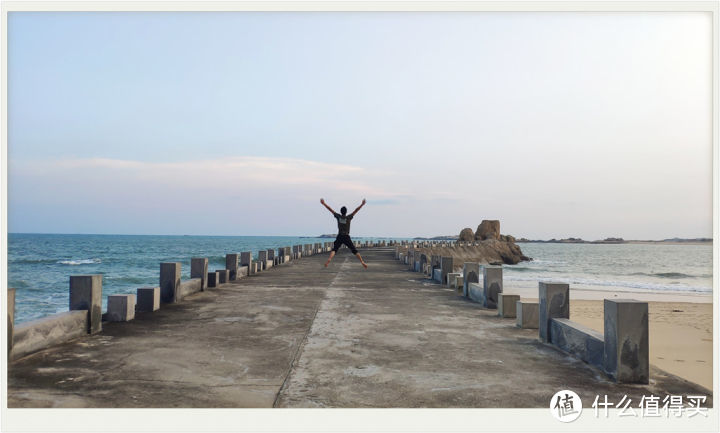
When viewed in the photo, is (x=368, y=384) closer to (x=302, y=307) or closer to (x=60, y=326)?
(x=60, y=326)

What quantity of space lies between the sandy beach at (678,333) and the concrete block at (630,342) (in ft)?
13.2

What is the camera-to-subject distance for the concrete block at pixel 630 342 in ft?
17.5

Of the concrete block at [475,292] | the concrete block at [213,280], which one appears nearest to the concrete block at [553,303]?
the concrete block at [475,292]

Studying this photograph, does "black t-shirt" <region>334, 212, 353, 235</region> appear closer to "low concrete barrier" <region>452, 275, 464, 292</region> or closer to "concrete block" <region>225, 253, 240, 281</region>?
"concrete block" <region>225, 253, 240, 281</region>

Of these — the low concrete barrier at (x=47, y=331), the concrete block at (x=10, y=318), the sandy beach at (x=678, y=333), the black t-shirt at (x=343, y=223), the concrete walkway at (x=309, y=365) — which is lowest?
the sandy beach at (x=678, y=333)

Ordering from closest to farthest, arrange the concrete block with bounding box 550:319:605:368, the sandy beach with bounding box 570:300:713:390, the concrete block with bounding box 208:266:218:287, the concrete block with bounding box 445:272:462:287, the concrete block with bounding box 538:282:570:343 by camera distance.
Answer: the concrete block with bounding box 550:319:605:368 < the concrete block with bounding box 538:282:570:343 < the sandy beach with bounding box 570:300:713:390 < the concrete block with bounding box 208:266:218:287 < the concrete block with bounding box 445:272:462:287

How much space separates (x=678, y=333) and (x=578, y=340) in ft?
49.4

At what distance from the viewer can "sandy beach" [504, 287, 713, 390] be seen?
12.7 m

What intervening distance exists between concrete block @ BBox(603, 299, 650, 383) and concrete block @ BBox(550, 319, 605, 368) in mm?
424

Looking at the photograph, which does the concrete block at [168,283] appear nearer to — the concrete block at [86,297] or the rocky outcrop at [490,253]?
the concrete block at [86,297]

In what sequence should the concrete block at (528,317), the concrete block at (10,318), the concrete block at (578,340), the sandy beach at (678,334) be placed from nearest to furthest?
1. the concrete block at (10,318)
2. the concrete block at (578,340)
3. the concrete block at (528,317)
4. the sandy beach at (678,334)

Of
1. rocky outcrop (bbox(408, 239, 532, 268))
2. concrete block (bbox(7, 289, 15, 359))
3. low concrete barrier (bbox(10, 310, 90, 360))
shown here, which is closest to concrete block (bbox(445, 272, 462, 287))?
low concrete barrier (bbox(10, 310, 90, 360))

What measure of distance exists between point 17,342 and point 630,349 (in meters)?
7.48
